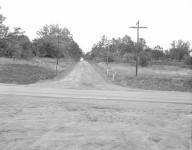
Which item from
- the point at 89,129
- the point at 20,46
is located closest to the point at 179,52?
the point at 20,46

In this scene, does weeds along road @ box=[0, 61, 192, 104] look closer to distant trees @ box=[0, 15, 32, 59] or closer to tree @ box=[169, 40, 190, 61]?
distant trees @ box=[0, 15, 32, 59]

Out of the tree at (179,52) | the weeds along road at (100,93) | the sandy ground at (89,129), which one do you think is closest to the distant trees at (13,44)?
the weeds along road at (100,93)

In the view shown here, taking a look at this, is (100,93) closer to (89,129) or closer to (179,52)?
(89,129)

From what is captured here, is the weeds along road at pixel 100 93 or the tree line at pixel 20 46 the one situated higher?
the tree line at pixel 20 46

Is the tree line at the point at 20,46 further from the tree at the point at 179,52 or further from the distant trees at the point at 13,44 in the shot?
the tree at the point at 179,52

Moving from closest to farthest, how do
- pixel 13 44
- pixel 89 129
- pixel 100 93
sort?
pixel 89 129 → pixel 100 93 → pixel 13 44

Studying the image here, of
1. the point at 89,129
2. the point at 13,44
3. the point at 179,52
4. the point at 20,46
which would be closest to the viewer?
the point at 89,129

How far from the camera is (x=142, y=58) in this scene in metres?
55.6

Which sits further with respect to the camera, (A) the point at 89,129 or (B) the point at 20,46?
(B) the point at 20,46

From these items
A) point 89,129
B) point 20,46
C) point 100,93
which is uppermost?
point 20,46

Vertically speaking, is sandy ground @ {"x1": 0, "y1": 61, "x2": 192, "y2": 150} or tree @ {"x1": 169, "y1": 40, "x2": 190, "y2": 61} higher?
tree @ {"x1": 169, "y1": 40, "x2": 190, "y2": 61}

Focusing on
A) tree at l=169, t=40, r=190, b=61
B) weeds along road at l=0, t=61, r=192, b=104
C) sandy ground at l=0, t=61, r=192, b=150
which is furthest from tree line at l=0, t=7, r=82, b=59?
tree at l=169, t=40, r=190, b=61

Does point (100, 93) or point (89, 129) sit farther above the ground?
point (89, 129)

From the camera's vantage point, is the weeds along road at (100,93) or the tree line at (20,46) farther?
the tree line at (20,46)
